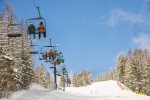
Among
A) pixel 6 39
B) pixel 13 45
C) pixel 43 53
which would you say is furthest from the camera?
pixel 13 45

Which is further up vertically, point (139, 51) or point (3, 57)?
point (139, 51)

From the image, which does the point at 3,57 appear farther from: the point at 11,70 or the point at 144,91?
the point at 144,91

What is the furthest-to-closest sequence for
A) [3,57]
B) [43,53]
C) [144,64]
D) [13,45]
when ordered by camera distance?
[144,64]
[13,45]
[43,53]
[3,57]

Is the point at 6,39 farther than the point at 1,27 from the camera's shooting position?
No

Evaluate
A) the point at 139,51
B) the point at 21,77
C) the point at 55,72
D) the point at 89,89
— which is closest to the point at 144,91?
the point at 89,89

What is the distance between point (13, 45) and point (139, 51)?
366ft

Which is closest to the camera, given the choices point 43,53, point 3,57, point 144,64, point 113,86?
point 3,57

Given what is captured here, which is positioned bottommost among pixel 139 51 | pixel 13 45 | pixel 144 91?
pixel 144 91

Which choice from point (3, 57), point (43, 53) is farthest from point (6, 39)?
point (43, 53)

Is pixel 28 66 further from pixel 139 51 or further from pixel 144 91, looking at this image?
pixel 139 51

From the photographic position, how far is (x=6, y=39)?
1583 inches

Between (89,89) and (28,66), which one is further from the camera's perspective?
(89,89)

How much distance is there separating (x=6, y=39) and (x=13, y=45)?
18.7 meters

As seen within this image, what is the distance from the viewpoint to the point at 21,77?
60.8 m
